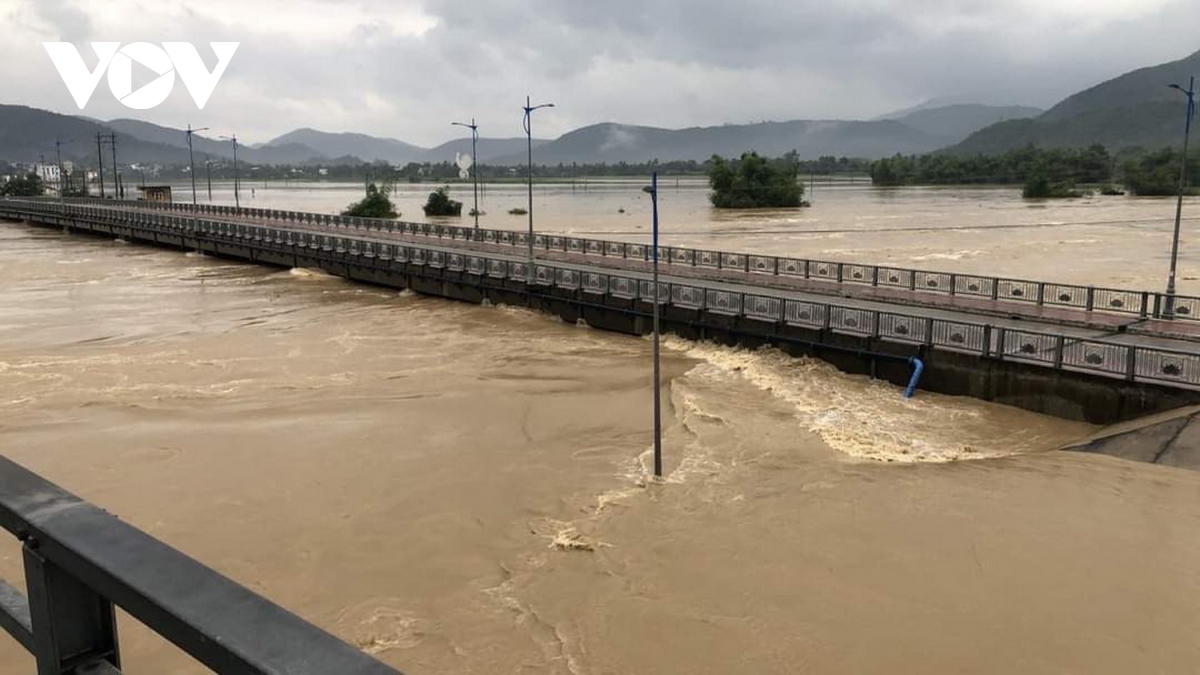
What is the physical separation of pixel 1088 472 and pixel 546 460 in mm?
12868

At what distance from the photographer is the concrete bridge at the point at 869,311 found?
2414 centimetres

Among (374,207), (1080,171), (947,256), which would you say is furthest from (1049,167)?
(374,207)

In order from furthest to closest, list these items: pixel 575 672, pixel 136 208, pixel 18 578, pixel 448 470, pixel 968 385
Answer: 1. pixel 136 208
2. pixel 968 385
3. pixel 448 470
4. pixel 18 578
5. pixel 575 672

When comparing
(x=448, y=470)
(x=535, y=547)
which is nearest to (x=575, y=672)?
(x=535, y=547)

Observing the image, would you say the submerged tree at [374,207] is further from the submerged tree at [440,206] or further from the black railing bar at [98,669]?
the black railing bar at [98,669]

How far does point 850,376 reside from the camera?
29984mm

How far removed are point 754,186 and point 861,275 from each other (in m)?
92.2

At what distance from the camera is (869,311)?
29344 mm

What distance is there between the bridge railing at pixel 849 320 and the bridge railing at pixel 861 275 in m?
4.74

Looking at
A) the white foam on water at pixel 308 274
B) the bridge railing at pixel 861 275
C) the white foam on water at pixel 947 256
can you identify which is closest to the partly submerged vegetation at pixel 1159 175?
the white foam on water at pixel 947 256

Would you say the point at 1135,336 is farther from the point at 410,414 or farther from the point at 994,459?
the point at 410,414

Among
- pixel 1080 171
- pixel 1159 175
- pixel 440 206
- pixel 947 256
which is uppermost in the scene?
pixel 1080 171

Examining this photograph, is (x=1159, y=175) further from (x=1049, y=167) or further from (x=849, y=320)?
(x=849, y=320)

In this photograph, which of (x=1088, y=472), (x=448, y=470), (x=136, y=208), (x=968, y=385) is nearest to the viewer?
(x=1088, y=472)
